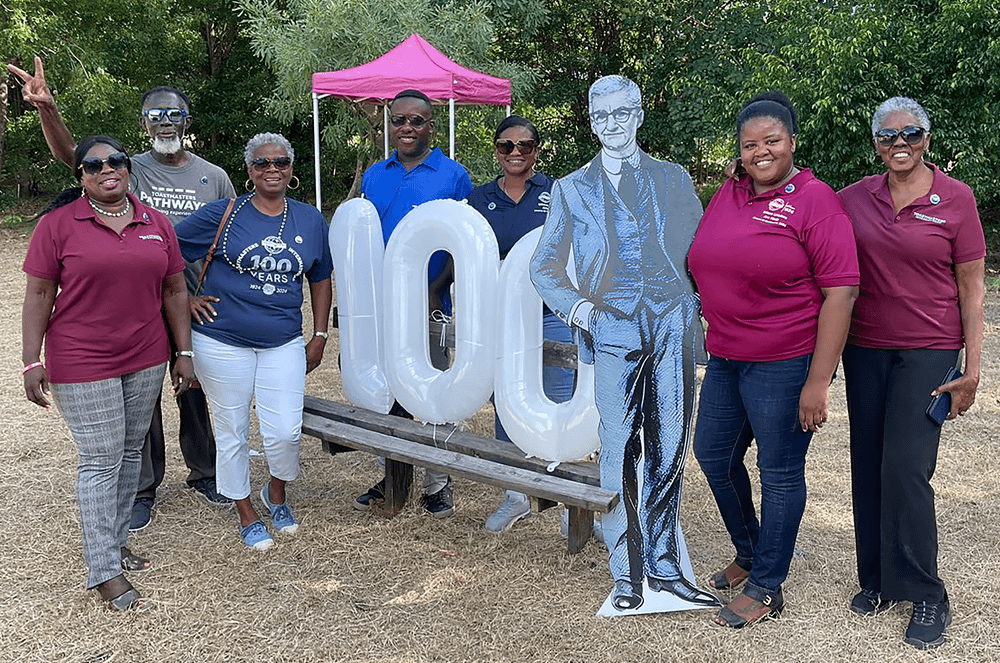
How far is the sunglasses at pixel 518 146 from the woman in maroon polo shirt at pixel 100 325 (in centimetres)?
146

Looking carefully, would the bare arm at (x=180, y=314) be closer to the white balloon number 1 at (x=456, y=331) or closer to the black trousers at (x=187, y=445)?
the black trousers at (x=187, y=445)

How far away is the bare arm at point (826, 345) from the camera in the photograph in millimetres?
3012

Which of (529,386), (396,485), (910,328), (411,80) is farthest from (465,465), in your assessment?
(411,80)

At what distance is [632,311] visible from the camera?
339 cm

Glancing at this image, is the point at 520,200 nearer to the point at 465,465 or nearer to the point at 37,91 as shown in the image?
the point at 465,465

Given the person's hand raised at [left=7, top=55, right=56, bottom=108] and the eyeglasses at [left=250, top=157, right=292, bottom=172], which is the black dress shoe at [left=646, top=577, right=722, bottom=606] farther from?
the person's hand raised at [left=7, top=55, right=56, bottom=108]

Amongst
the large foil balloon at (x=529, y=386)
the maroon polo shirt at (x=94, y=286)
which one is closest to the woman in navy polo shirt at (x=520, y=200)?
the large foil balloon at (x=529, y=386)

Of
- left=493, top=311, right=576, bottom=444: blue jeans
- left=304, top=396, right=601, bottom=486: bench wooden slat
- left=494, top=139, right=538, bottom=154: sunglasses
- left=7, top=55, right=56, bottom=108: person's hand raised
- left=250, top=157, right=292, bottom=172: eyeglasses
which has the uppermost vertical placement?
left=7, top=55, right=56, bottom=108: person's hand raised

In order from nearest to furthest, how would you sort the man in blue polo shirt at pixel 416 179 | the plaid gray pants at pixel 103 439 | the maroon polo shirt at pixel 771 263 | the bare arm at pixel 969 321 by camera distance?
the maroon polo shirt at pixel 771 263 < the bare arm at pixel 969 321 < the plaid gray pants at pixel 103 439 < the man in blue polo shirt at pixel 416 179

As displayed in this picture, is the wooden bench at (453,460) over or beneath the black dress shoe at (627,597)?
over

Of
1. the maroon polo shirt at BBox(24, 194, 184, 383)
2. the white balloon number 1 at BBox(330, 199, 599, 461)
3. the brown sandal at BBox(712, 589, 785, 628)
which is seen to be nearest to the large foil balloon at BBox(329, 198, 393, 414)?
the white balloon number 1 at BBox(330, 199, 599, 461)

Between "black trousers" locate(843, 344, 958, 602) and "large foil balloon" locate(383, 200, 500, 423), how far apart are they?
1.50m

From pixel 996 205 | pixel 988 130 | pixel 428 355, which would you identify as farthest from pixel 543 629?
pixel 996 205

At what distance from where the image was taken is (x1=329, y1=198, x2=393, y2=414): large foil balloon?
4.29m
